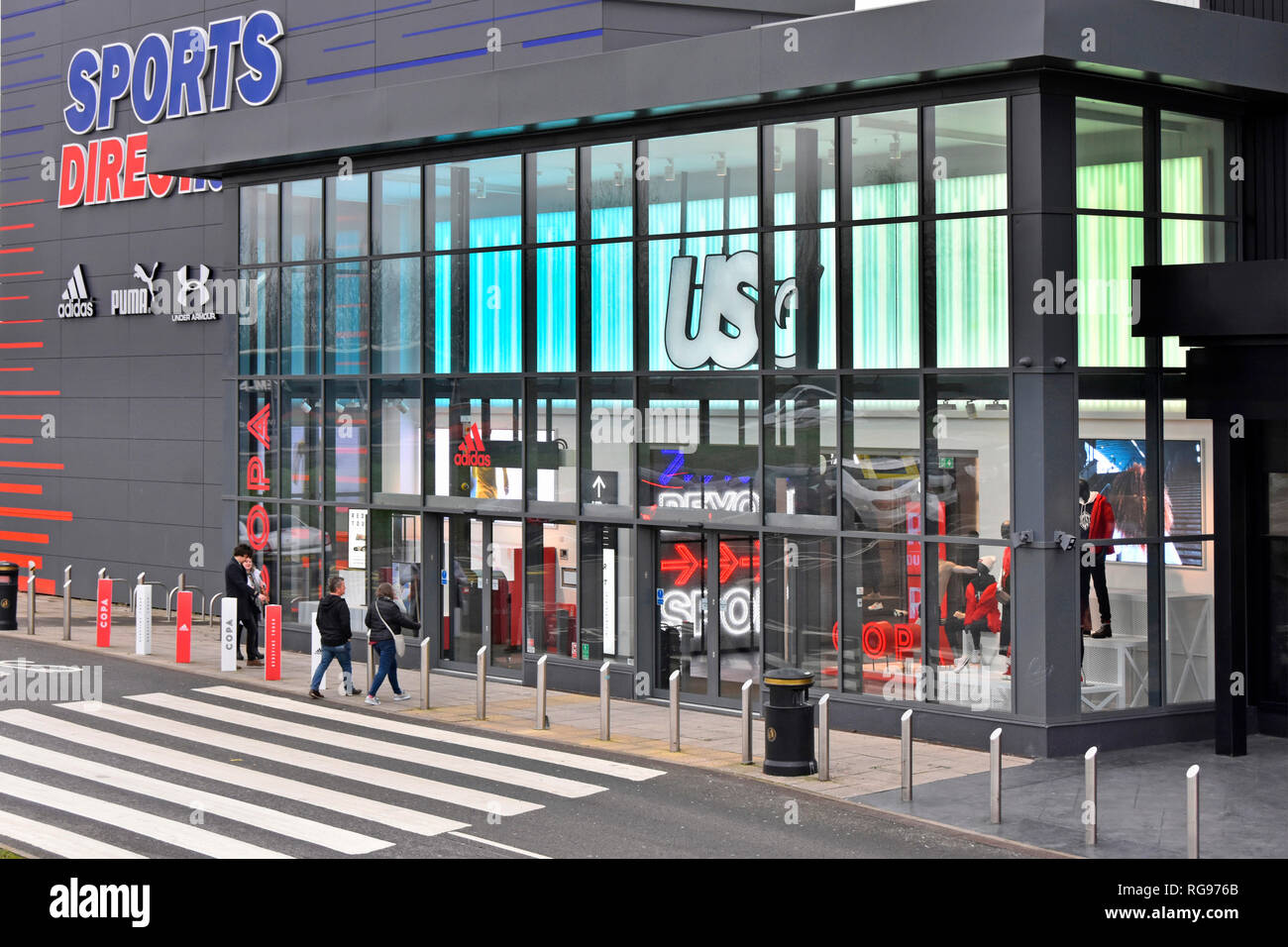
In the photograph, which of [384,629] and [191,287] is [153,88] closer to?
[191,287]

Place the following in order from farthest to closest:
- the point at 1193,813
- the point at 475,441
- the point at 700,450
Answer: the point at 475,441, the point at 700,450, the point at 1193,813

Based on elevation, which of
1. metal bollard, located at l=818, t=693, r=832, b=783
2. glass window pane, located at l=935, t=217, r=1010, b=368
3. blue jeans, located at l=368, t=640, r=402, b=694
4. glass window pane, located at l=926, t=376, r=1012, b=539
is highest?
glass window pane, located at l=935, t=217, r=1010, b=368

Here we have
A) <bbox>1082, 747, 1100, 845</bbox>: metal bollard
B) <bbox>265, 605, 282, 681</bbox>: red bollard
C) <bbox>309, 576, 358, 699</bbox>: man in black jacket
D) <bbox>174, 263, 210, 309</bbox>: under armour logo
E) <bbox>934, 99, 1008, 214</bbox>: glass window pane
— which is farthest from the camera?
<bbox>174, 263, 210, 309</bbox>: under armour logo

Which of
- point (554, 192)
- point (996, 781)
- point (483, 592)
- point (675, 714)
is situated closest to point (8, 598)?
Answer: point (483, 592)

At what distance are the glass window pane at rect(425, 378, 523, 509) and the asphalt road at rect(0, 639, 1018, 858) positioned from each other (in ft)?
14.9

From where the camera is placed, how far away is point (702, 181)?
19156 millimetres

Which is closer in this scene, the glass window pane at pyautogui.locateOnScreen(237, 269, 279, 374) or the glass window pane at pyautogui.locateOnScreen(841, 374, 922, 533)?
the glass window pane at pyautogui.locateOnScreen(841, 374, 922, 533)

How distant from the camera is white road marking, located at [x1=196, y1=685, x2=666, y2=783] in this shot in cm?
1566

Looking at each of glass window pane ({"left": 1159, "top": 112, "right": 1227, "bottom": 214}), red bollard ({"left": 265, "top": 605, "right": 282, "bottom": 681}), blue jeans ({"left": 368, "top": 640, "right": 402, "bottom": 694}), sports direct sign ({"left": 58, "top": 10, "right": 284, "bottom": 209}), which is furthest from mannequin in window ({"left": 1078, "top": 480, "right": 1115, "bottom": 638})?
sports direct sign ({"left": 58, "top": 10, "right": 284, "bottom": 209})

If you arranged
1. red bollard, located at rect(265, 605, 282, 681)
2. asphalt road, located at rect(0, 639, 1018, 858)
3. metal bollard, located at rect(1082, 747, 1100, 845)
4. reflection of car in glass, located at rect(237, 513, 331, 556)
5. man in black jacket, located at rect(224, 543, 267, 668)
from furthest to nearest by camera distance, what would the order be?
1. reflection of car in glass, located at rect(237, 513, 331, 556)
2. man in black jacket, located at rect(224, 543, 267, 668)
3. red bollard, located at rect(265, 605, 282, 681)
4. metal bollard, located at rect(1082, 747, 1100, 845)
5. asphalt road, located at rect(0, 639, 1018, 858)

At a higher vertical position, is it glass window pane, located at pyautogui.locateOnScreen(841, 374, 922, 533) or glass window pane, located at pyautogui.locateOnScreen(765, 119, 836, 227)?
glass window pane, located at pyautogui.locateOnScreen(765, 119, 836, 227)

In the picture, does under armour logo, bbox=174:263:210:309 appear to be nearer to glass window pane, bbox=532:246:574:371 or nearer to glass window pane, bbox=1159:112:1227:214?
glass window pane, bbox=532:246:574:371

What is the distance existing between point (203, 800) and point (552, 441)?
830 centimetres

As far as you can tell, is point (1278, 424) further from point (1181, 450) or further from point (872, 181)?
point (872, 181)
